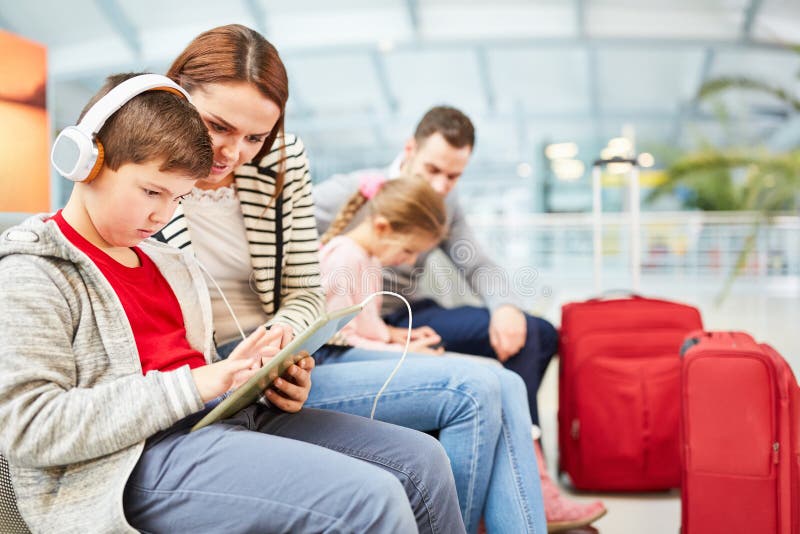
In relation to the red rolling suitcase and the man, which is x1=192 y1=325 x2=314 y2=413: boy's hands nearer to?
the man

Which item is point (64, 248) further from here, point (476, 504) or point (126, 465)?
point (476, 504)

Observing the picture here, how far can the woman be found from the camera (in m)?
1.17

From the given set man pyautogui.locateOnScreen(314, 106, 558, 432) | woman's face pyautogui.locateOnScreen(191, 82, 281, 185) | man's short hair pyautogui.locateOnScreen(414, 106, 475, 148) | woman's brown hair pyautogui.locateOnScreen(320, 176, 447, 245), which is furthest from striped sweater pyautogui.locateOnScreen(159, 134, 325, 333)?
man's short hair pyautogui.locateOnScreen(414, 106, 475, 148)

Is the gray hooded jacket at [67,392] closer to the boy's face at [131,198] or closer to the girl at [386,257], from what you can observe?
the boy's face at [131,198]

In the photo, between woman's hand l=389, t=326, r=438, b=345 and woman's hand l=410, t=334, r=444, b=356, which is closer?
woman's hand l=410, t=334, r=444, b=356

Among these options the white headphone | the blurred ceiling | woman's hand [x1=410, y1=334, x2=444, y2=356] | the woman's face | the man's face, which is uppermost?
the blurred ceiling

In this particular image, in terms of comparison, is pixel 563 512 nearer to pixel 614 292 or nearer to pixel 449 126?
pixel 614 292

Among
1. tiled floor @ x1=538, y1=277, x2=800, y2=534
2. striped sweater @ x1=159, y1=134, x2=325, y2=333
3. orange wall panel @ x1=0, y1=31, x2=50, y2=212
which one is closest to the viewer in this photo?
striped sweater @ x1=159, y1=134, x2=325, y2=333

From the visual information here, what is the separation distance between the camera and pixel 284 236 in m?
1.40

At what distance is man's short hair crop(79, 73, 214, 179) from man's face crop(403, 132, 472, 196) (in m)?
1.21

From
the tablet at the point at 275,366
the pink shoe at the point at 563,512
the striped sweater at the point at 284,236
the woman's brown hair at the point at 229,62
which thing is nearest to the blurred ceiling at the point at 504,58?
the striped sweater at the point at 284,236

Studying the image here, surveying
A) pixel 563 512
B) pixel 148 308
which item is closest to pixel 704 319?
pixel 563 512

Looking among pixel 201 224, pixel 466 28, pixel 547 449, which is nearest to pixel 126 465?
pixel 201 224

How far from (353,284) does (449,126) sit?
67cm
